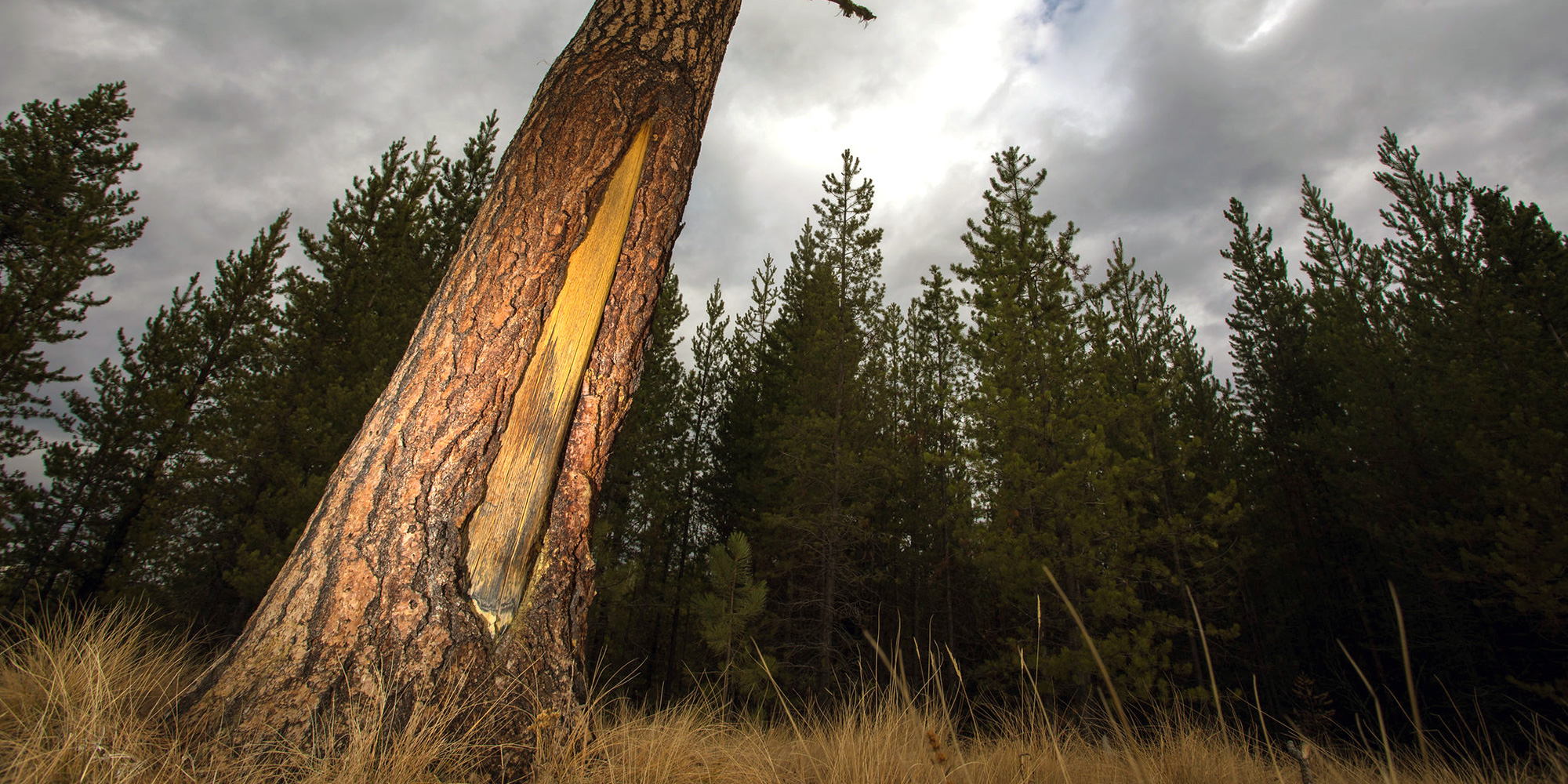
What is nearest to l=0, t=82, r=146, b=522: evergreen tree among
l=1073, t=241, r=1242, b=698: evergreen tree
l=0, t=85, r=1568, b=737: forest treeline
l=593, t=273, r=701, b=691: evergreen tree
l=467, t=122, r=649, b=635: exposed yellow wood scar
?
l=0, t=85, r=1568, b=737: forest treeline

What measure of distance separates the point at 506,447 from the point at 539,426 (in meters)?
0.13

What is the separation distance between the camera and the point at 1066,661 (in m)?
9.50

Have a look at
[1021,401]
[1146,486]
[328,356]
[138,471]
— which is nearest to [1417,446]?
[1146,486]

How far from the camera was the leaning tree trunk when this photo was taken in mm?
1712

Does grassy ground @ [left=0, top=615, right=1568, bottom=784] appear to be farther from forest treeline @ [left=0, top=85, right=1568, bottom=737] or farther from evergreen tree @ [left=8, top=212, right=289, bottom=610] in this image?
evergreen tree @ [left=8, top=212, right=289, bottom=610]

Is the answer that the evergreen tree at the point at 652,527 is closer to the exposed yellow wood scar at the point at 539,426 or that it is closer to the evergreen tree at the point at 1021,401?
the evergreen tree at the point at 1021,401

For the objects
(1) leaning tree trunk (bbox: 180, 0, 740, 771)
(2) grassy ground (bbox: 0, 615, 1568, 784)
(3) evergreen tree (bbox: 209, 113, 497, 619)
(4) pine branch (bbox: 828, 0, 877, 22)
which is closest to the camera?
(2) grassy ground (bbox: 0, 615, 1568, 784)

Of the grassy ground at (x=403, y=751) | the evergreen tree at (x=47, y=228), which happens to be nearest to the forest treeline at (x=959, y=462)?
the evergreen tree at (x=47, y=228)

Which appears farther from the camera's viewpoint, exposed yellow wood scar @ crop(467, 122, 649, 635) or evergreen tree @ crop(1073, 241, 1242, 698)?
evergreen tree @ crop(1073, 241, 1242, 698)

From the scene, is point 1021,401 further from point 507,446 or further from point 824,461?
point 507,446

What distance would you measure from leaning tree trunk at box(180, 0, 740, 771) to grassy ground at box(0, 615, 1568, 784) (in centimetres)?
15

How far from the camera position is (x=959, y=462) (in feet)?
33.6

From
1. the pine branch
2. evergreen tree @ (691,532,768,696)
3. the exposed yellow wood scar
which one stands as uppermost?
the pine branch

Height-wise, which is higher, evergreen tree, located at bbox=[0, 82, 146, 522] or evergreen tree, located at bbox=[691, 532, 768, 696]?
evergreen tree, located at bbox=[0, 82, 146, 522]
